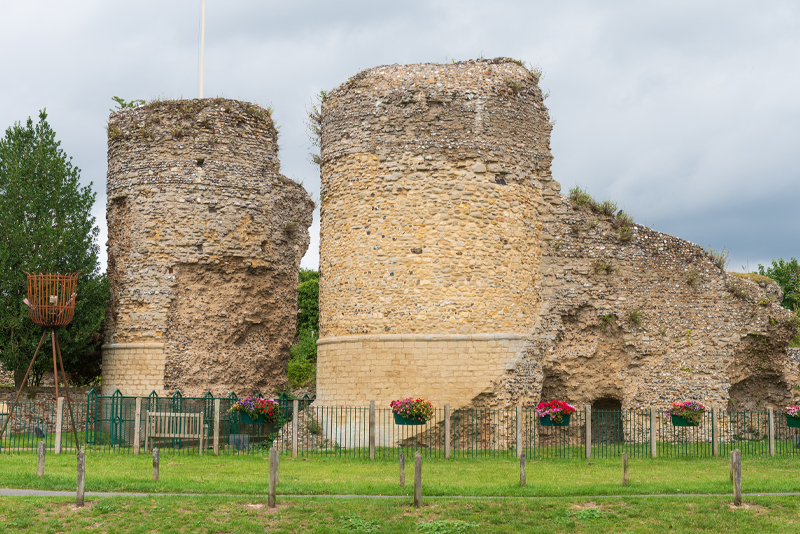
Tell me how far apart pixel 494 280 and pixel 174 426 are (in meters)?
9.04

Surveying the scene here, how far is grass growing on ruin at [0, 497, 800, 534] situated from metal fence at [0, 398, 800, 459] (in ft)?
20.1

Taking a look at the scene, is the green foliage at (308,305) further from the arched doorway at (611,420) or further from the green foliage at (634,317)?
the green foliage at (634,317)

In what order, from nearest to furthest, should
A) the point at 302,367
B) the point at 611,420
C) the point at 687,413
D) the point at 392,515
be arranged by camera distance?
1. the point at 392,515
2. the point at 687,413
3. the point at 611,420
4. the point at 302,367

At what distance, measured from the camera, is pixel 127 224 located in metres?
26.2

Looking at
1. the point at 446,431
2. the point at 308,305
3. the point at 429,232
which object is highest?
the point at 308,305

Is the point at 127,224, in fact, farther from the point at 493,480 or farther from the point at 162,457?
the point at 493,480

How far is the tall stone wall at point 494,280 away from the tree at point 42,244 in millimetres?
8236

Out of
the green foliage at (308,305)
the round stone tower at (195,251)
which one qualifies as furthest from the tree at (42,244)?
the green foliage at (308,305)

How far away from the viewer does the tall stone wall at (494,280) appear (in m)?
21.8

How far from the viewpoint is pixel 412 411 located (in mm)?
20234

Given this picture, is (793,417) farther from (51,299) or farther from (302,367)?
(302,367)

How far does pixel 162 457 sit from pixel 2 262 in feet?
33.3

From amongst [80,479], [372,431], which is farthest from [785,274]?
[80,479]

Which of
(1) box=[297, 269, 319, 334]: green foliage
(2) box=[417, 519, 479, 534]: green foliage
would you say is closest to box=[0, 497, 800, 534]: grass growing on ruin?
(2) box=[417, 519, 479, 534]: green foliage
